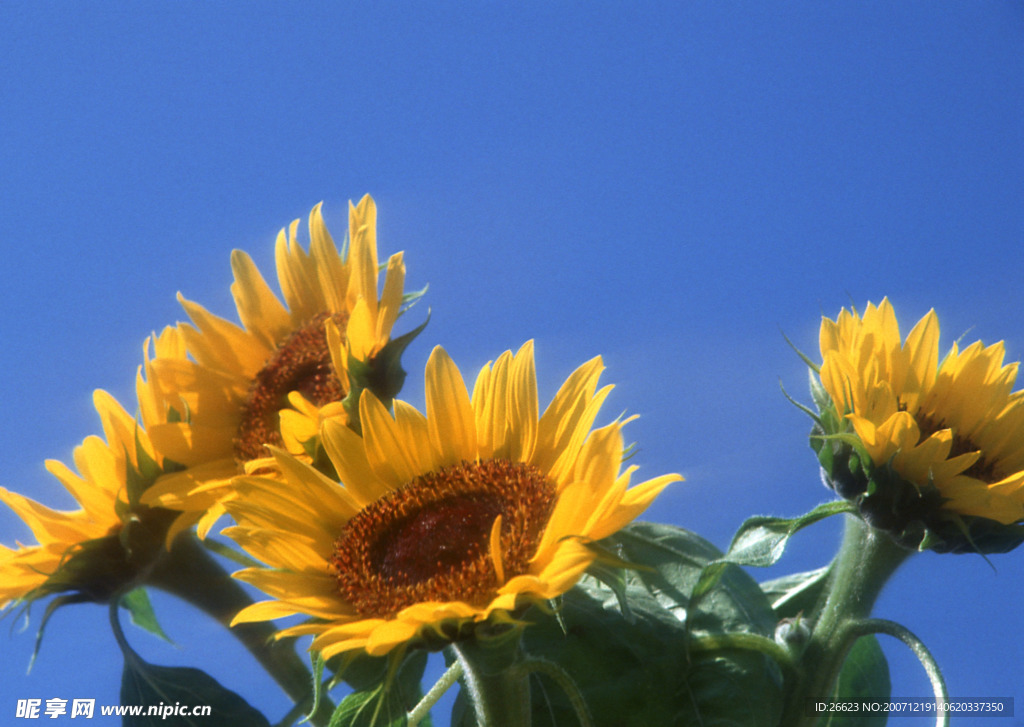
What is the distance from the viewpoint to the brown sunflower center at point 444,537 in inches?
24.8

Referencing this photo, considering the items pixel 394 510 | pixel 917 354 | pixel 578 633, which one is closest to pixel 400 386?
pixel 394 510

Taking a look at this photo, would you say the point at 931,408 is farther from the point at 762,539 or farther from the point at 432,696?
the point at 432,696

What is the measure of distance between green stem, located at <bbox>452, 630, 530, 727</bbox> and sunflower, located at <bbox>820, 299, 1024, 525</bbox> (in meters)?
0.31

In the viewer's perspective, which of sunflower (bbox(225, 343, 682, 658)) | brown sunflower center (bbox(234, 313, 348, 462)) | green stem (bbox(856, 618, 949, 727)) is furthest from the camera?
brown sunflower center (bbox(234, 313, 348, 462))

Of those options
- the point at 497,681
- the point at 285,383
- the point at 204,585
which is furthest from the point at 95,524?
the point at 497,681

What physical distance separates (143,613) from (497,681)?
0.55 meters

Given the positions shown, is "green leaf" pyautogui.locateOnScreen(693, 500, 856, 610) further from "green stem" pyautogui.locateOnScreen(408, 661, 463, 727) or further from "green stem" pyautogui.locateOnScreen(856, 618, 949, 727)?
"green stem" pyautogui.locateOnScreen(408, 661, 463, 727)

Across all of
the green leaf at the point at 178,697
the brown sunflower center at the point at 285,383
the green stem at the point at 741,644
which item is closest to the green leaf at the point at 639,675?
the green stem at the point at 741,644

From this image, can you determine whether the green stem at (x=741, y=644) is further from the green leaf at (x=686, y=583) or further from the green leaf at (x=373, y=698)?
the green leaf at (x=373, y=698)

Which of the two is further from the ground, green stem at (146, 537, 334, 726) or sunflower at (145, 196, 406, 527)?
sunflower at (145, 196, 406, 527)

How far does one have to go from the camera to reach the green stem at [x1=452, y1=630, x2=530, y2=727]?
1.87 ft

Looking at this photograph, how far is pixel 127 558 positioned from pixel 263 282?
32 centimetres

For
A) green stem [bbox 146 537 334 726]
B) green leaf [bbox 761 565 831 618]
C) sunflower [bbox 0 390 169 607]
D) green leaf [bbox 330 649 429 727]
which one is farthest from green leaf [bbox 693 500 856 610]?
sunflower [bbox 0 390 169 607]

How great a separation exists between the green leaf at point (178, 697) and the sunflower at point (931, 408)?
0.55 metres
